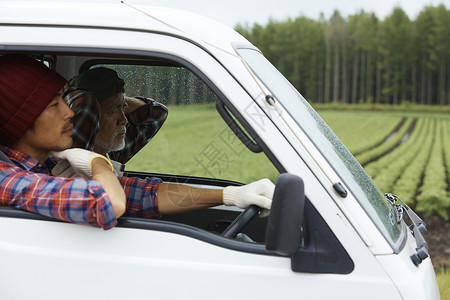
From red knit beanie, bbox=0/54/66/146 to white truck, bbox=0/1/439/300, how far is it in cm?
13

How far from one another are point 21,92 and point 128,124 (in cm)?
109

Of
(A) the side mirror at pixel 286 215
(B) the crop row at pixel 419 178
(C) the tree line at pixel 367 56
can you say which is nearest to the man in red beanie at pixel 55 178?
(A) the side mirror at pixel 286 215

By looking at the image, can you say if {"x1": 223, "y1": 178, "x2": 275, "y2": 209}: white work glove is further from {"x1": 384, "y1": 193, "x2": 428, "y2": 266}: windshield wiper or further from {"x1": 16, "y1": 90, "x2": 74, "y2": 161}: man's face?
{"x1": 16, "y1": 90, "x2": 74, "y2": 161}: man's face

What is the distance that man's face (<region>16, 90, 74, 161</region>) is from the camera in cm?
212

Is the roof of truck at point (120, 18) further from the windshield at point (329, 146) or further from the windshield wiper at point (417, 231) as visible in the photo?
the windshield wiper at point (417, 231)

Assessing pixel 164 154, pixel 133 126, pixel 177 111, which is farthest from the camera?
pixel 133 126

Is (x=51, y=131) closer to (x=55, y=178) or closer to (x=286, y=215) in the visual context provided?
(x=55, y=178)

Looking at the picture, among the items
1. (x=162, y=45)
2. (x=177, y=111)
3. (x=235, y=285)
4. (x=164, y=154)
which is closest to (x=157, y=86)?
(x=177, y=111)

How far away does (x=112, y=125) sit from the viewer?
9.59ft

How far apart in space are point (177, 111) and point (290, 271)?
96cm

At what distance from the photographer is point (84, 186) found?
1.83m

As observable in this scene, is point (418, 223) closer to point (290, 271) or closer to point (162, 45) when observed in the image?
point (290, 271)

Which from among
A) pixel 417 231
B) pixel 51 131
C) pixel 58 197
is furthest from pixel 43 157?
pixel 417 231

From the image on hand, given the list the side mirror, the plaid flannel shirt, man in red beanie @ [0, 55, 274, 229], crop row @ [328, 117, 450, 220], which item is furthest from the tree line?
the side mirror
